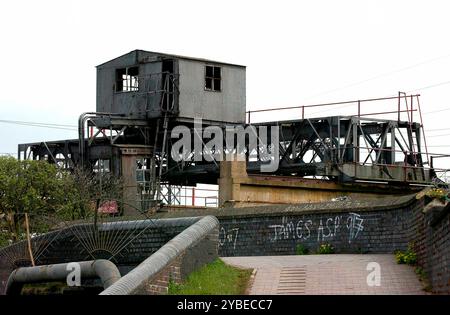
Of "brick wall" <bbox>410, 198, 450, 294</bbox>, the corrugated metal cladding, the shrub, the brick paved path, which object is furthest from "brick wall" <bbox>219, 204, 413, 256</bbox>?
the corrugated metal cladding

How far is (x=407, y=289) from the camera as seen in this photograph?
19500mm

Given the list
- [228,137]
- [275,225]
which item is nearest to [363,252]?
[275,225]

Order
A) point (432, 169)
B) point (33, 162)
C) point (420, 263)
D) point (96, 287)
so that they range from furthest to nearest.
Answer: point (432, 169) → point (33, 162) → point (96, 287) → point (420, 263)

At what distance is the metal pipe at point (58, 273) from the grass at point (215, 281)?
2.40 meters

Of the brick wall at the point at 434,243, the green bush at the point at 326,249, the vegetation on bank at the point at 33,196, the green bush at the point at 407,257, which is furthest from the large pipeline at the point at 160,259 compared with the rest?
the vegetation on bank at the point at 33,196

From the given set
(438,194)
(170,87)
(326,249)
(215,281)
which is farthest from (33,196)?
(438,194)

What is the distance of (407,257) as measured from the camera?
72.8 ft

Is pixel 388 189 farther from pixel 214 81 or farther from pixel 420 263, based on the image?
pixel 420 263

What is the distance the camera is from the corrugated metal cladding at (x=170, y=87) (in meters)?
50.7

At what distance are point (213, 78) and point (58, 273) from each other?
28.1 metres

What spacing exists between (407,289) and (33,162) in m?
25.4

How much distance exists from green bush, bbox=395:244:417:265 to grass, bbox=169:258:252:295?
3.15m

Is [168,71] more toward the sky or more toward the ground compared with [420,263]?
more toward the sky

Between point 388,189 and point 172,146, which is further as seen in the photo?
point 172,146
